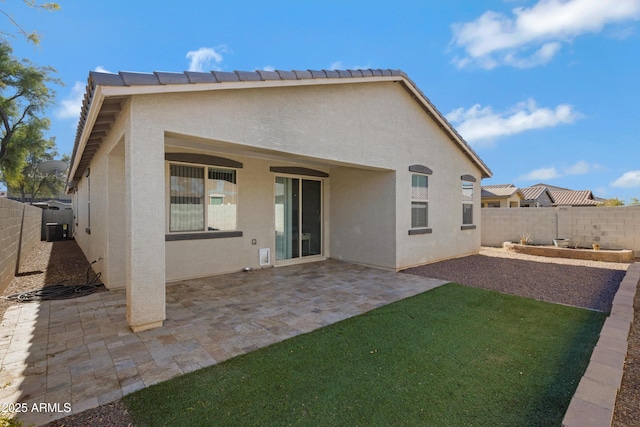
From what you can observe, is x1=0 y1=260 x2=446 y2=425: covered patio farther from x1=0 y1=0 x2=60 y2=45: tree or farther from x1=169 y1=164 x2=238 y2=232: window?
x1=0 y1=0 x2=60 y2=45: tree

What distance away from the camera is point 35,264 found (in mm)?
10219

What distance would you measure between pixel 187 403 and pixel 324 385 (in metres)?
1.36

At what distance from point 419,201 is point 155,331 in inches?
327

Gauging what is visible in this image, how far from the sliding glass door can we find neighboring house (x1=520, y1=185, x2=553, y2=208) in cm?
2624

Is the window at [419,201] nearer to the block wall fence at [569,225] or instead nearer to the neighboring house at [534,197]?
the block wall fence at [569,225]

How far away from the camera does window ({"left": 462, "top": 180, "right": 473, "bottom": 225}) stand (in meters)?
12.4

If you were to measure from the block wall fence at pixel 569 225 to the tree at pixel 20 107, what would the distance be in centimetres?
3156

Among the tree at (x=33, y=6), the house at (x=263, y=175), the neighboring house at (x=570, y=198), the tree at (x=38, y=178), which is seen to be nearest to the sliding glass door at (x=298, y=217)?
the house at (x=263, y=175)

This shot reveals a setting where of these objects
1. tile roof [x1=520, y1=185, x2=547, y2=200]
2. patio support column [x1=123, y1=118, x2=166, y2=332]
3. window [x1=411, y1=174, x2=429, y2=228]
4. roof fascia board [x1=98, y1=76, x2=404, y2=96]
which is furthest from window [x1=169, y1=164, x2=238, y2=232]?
tile roof [x1=520, y1=185, x2=547, y2=200]

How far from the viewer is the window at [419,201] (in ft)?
32.5

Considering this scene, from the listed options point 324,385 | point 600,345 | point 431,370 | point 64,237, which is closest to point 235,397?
point 324,385

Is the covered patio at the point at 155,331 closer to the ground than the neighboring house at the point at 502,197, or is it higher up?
closer to the ground

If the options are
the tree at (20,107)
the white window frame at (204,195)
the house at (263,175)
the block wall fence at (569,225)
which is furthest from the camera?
the tree at (20,107)

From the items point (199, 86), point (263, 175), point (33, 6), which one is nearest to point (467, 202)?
point (263, 175)
